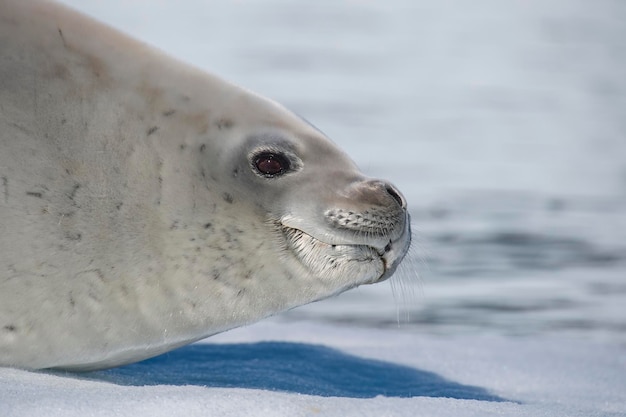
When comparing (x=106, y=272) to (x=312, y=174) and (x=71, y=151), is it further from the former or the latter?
(x=312, y=174)

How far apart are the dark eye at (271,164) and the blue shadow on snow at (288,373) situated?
70cm

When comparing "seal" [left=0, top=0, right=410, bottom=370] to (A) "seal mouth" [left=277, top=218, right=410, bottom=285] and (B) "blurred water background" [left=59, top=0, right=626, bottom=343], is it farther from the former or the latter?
(B) "blurred water background" [left=59, top=0, right=626, bottom=343]

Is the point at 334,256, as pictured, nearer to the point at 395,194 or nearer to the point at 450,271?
the point at 395,194

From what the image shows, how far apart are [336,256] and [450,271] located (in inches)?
167

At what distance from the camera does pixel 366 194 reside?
368 cm

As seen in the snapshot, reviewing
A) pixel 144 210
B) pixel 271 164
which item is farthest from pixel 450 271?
pixel 144 210

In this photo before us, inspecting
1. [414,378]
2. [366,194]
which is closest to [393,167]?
[414,378]

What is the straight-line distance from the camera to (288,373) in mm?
4297

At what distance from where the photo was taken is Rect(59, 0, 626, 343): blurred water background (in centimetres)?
714

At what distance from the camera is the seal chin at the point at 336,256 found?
362cm

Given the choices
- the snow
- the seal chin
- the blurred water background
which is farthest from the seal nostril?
the snow

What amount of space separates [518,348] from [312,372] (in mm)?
1337

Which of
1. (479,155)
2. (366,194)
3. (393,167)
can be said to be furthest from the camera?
(479,155)

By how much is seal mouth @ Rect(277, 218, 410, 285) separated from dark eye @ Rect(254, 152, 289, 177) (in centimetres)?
18
